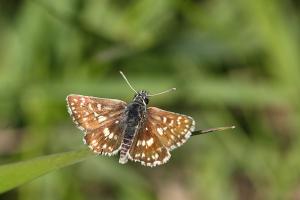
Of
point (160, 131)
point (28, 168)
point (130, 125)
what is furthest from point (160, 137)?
point (28, 168)

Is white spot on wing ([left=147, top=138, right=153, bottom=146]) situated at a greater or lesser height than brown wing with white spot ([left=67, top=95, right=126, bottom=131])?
lesser

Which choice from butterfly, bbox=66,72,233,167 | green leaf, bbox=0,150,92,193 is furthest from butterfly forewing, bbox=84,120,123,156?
green leaf, bbox=0,150,92,193

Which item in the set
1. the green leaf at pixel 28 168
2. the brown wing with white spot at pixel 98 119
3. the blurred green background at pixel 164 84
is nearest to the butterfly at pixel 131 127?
the brown wing with white spot at pixel 98 119

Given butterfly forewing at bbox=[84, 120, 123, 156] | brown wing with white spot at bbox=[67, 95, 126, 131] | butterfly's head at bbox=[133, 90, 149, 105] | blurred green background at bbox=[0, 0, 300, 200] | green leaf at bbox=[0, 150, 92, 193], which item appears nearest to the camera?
green leaf at bbox=[0, 150, 92, 193]

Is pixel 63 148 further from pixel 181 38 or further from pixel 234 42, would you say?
pixel 234 42

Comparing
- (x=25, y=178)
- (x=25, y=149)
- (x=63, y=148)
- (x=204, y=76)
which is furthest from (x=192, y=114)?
(x=25, y=178)

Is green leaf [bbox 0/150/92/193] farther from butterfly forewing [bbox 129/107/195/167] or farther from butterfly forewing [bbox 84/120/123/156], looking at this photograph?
butterfly forewing [bbox 129/107/195/167]
